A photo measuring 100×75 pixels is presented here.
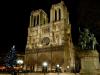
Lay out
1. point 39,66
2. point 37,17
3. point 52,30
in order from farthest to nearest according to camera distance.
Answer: point 37,17 < point 52,30 < point 39,66

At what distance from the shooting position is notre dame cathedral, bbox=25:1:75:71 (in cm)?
4869

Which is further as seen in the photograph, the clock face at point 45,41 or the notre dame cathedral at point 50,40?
the clock face at point 45,41

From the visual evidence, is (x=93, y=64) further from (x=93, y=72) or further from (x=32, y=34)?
(x=32, y=34)

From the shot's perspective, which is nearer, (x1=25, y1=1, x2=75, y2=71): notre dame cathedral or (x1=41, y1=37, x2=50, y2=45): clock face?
(x1=25, y1=1, x2=75, y2=71): notre dame cathedral

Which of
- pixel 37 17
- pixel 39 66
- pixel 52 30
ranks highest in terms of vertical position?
pixel 37 17

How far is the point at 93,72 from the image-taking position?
9.45 m

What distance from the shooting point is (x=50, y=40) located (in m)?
53.9

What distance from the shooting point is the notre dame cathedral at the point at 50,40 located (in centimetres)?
4869

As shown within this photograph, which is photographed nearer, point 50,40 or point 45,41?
point 50,40

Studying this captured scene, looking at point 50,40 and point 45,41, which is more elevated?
point 50,40

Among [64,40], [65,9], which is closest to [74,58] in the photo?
[64,40]

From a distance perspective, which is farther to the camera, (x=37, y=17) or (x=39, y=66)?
(x=37, y=17)

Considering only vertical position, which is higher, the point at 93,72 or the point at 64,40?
the point at 64,40

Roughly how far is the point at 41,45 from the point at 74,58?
12.0 metres
